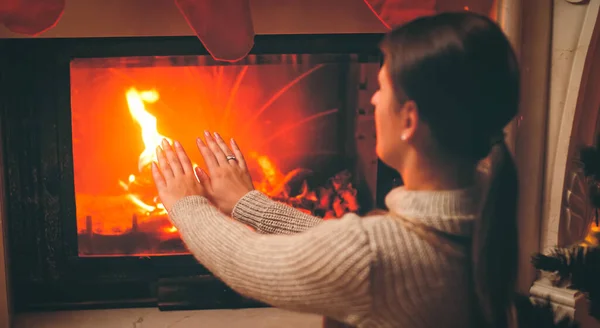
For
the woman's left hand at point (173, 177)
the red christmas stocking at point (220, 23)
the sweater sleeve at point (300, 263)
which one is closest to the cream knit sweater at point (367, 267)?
the sweater sleeve at point (300, 263)

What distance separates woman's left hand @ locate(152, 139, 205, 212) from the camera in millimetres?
711

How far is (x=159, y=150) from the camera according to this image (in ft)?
2.51

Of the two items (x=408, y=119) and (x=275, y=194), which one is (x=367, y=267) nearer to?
(x=408, y=119)

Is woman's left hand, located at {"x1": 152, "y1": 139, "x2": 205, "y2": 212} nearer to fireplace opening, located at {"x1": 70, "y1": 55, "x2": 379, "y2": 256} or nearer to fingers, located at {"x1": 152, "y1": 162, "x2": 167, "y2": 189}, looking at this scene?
fingers, located at {"x1": 152, "y1": 162, "x2": 167, "y2": 189}

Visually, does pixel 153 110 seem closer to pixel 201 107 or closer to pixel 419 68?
pixel 201 107

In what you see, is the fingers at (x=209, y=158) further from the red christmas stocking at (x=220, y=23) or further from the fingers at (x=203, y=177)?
the red christmas stocking at (x=220, y=23)

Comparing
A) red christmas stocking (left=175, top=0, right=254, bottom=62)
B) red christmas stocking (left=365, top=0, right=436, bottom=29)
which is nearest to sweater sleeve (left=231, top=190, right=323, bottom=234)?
red christmas stocking (left=175, top=0, right=254, bottom=62)

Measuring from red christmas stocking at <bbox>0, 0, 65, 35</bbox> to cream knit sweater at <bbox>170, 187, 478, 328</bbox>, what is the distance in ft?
2.89

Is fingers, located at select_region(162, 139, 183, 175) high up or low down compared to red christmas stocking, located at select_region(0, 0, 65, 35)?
down

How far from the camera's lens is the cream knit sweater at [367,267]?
21.4 inches

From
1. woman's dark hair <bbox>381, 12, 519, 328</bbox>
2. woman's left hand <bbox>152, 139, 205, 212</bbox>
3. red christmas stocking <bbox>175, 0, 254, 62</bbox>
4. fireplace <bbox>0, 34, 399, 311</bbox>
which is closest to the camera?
woman's dark hair <bbox>381, 12, 519, 328</bbox>

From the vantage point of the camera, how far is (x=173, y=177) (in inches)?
28.8

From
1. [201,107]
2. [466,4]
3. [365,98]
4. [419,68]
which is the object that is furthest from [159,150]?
[466,4]

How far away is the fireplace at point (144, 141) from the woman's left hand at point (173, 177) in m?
0.90
